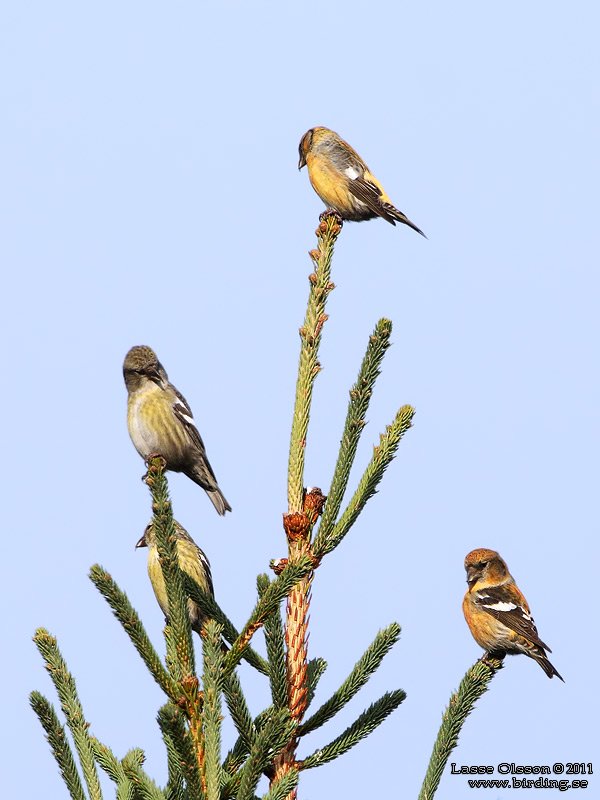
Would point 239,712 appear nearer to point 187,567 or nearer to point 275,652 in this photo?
point 275,652

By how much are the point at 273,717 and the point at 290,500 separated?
0.90 metres

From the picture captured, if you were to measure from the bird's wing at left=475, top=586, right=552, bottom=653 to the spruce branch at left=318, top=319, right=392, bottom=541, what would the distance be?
4286 mm

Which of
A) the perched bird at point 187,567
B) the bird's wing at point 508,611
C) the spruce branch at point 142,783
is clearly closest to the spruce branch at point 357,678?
the spruce branch at point 142,783

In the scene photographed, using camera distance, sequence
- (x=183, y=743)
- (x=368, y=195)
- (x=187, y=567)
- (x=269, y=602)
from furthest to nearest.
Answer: (x=368, y=195)
(x=187, y=567)
(x=269, y=602)
(x=183, y=743)

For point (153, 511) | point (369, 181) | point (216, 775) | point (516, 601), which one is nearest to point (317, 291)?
point (153, 511)

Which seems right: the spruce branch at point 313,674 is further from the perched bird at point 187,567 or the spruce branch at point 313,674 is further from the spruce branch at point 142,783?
the perched bird at point 187,567

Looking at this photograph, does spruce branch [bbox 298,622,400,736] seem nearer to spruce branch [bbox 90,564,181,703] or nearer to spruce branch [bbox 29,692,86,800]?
spruce branch [bbox 90,564,181,703]

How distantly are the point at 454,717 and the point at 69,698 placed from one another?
1.33 meters

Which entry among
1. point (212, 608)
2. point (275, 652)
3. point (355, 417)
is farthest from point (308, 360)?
point (275, 652)

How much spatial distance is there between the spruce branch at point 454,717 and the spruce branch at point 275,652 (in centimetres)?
54

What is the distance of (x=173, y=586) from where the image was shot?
8.92 feet

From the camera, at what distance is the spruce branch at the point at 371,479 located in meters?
3.00

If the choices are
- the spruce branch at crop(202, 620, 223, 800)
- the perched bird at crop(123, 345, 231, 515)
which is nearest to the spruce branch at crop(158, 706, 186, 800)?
the spruce branch at crop(202, 620, 223, 800)

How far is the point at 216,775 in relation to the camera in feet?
7.93
